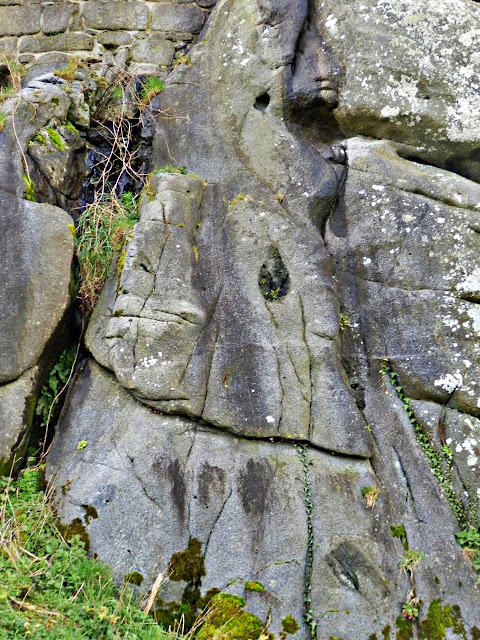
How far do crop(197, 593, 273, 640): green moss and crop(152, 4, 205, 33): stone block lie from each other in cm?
593

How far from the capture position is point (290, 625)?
3660 millimetres

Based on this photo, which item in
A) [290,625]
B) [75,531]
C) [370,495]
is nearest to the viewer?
[290,625]

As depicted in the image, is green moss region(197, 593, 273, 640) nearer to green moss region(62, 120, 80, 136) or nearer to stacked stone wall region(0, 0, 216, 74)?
green moss region(62, 120, 80, 136)

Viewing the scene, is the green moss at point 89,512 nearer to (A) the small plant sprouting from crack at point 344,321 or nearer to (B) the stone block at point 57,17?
(A) the small plant sprouting from crack at point 344,321

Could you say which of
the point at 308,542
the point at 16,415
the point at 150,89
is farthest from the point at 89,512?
the point at 150,89

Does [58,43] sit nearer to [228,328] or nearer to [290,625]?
[228,328]

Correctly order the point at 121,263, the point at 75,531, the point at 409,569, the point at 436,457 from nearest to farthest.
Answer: the point at 75,531 < the point at 409,569 < the point at 436,457 < the point at 121,263

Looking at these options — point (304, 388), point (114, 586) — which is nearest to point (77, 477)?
point (114, 586)

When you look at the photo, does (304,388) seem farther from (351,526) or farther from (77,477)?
(77,477)

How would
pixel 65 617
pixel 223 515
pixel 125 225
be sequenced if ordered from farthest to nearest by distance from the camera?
1. pixel 125 225
2. pixel 223 515
3. pixel 65 617

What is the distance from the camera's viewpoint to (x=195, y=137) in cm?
569

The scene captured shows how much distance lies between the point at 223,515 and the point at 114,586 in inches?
31.4

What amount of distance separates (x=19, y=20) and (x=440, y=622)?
7.42 meters

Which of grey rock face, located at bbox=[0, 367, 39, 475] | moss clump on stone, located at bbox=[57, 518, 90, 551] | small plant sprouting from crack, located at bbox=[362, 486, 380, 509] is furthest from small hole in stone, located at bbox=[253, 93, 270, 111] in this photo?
moss clump on stone, located at bbox=[57, 518, 90, 551]
